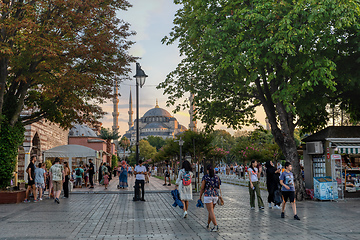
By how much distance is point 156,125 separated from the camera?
182 meters

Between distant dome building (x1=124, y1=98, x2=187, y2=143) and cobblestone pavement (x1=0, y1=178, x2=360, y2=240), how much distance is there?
535ft

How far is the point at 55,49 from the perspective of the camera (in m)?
Result: 13.4

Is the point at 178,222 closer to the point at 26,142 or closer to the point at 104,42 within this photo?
the point at 104,42

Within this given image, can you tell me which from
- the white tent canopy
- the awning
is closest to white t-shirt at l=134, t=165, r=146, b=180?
the awning

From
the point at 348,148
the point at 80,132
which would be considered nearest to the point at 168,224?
the point at 348,148

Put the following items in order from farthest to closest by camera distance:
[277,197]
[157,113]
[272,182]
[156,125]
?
1. [157,113]
2. [156,125]
3. [272,182]
4. [277,197]

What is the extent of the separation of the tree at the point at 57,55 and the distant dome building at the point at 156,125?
517 ft

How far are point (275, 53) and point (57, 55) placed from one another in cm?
704

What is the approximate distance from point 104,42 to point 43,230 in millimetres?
8571

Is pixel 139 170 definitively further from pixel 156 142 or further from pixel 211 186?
pixel 156 142

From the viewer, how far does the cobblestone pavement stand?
7566mm

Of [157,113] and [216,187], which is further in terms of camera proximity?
[157,113]

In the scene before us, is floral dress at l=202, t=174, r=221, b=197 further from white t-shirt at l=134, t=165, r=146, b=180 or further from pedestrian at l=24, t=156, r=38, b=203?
pedestrian at l=24, t=156, r=38, b=203

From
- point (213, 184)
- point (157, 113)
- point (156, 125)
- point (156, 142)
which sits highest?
point (157, 113)
